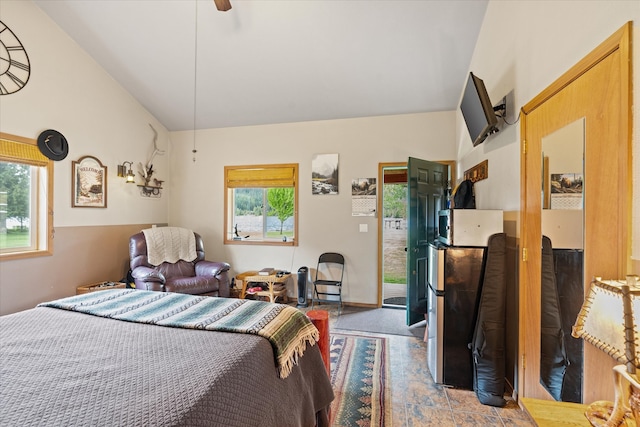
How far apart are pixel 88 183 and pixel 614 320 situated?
485 centimetres

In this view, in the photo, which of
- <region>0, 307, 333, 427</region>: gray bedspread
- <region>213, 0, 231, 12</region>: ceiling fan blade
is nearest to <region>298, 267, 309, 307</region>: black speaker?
<region>0, 307, 333, 427</region>: gray bedspread

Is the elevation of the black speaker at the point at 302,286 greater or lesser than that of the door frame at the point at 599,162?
lesser

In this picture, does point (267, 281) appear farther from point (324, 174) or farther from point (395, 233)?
point (395, 233)

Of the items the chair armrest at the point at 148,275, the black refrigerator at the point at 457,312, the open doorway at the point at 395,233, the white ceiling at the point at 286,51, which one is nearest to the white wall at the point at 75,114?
the white ceiling at the point at 286,51

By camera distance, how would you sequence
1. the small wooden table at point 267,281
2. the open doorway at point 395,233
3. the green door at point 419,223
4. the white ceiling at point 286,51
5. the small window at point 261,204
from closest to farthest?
the white ceiling at point 286,51 → the green door at point 419,223 → the small wooden table at point 267,281 → the small window at point 261,204 → the open doorway at point 395,233

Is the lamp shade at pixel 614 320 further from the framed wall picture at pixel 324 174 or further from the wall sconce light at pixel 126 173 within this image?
the wall sconce light at pixel 126 173

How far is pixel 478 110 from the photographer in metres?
2.39

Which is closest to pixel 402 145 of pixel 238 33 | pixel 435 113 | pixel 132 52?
pixel 435 113

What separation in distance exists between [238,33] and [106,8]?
1.41m

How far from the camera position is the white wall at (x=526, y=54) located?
1151mm

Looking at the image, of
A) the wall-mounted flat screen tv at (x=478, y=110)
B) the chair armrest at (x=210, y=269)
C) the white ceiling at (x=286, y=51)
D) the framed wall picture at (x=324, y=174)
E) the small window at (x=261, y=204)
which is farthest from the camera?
the small window at (x=261, y=204)

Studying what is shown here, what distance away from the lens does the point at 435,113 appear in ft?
13.6

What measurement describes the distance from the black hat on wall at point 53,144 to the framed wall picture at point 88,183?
0.19m

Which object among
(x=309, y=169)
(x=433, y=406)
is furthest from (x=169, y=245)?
(x=433, y=406)
